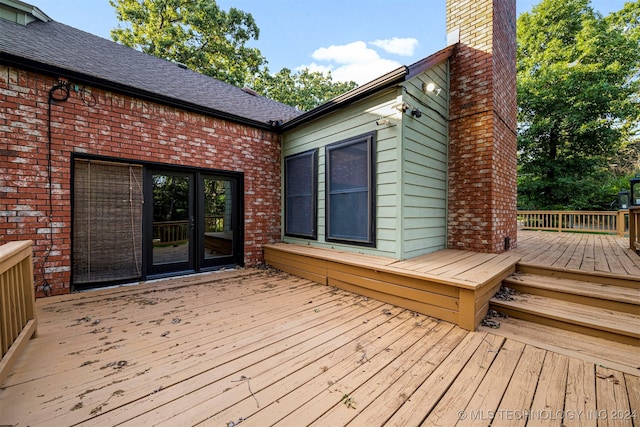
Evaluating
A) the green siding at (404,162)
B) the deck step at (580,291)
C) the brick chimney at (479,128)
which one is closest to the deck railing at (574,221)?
the brick chimney at (479,128)

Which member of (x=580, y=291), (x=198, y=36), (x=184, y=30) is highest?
(x=184, y=30)

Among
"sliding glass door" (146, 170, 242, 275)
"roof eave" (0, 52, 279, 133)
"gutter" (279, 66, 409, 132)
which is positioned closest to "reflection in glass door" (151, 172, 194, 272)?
"sliding glass door" (146, 170, 242, 275)

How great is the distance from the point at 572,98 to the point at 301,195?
43.4 ft

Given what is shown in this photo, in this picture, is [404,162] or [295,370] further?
[404,162]

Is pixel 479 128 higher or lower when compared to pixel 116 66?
lower

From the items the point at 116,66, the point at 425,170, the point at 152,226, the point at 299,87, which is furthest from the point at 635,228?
the point at 299,87

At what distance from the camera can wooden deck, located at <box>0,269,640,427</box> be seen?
1370 mm

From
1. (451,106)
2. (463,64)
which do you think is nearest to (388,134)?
(451,106)

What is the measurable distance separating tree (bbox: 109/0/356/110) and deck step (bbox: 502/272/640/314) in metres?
14.1

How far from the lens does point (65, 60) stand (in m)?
3.42

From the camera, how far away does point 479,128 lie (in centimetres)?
398

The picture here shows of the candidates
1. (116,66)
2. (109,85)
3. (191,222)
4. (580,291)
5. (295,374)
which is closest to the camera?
(295,374)

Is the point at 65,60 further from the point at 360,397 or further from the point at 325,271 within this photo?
the point at 360,397

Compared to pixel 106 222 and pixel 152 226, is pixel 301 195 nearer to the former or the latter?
pixel 152 226
